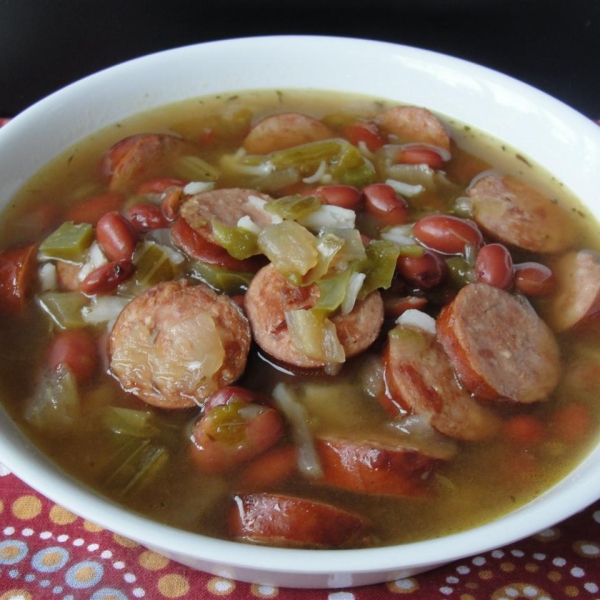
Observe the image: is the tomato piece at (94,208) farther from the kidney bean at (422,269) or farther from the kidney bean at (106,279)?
the kidney bean at (422,269)

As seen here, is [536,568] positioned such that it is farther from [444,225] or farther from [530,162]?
[530,162]

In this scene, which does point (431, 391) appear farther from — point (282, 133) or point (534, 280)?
point (282, 133)

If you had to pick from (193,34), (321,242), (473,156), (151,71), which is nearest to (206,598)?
(321,242)

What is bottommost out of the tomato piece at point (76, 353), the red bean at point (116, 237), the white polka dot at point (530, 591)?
the white polka dot at point (530, 591)

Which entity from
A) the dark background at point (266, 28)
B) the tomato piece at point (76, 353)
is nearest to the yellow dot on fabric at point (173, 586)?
the tomato piece at point (76, 353)

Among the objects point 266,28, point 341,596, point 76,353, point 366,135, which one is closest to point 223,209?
point 76,353
